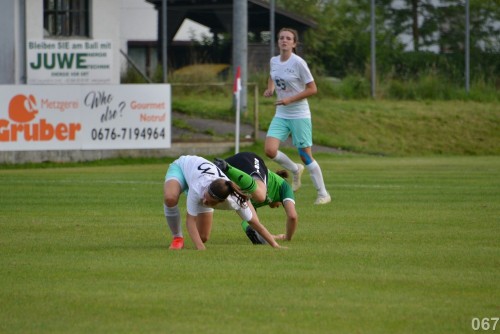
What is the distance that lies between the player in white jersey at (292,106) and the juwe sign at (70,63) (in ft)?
51.4

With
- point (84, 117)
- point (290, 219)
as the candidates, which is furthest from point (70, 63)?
point (290, 219)

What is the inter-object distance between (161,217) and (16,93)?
13.4 meters

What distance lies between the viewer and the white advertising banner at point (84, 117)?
89.5ft

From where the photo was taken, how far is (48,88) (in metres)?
27.7

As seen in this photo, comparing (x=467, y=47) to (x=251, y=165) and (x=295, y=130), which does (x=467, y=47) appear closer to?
(x=295, y=130)

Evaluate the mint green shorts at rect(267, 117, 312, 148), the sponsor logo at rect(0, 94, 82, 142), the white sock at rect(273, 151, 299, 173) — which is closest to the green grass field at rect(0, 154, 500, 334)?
the white sock at rect(273, 151, 299, 173)

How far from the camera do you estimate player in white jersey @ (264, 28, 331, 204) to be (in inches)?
644

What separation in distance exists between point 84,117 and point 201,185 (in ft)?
57.0

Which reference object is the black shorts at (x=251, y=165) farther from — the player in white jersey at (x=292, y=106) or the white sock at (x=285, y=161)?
the white sock at (x=285, y=161)

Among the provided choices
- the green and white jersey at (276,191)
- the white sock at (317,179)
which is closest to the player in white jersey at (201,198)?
the green and white jersey at (276,191)

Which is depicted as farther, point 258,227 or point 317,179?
point 317,179

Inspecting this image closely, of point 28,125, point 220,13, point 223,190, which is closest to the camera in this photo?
point 223,190

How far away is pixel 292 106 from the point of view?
16.8 meters

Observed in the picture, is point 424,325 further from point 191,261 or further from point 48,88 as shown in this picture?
point 48,88
